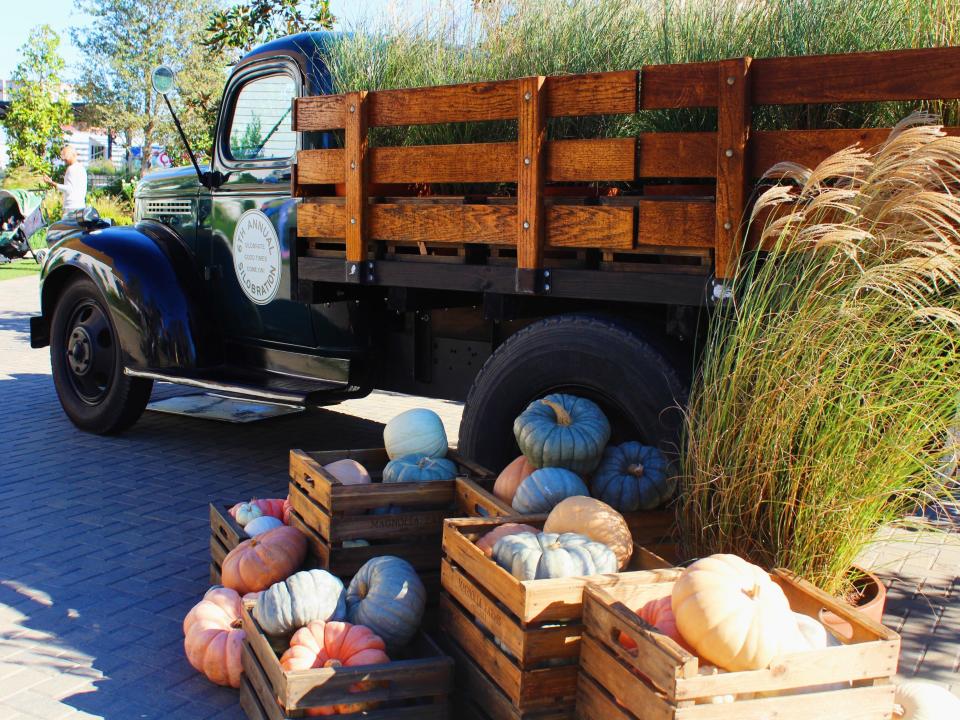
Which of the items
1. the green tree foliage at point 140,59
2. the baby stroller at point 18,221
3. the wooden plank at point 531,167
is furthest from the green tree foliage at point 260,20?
the green tree foliage at point 140,59

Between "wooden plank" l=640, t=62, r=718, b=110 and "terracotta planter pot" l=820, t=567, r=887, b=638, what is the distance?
5.71 ft

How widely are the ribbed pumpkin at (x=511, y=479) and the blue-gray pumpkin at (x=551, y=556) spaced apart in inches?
29.8

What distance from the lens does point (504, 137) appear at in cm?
450

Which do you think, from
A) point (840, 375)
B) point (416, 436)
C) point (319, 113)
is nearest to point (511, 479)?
point (416, 436)

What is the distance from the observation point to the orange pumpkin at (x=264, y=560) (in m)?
3.66

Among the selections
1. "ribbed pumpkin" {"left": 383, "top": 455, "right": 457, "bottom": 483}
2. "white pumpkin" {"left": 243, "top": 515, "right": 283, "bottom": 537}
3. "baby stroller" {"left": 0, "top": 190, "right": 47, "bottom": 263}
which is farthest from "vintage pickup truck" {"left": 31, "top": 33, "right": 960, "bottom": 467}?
"baby stroller" {"left": 0, "top": 190, "right": 47, "bottom": 263}

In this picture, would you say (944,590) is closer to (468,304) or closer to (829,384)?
(829,384)

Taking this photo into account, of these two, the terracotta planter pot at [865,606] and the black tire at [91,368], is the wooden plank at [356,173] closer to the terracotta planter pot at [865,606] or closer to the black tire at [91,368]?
the black tire at [91,368]

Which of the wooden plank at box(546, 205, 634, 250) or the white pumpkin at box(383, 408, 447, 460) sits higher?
the wooden plank at box(546, 205, 634, 250)

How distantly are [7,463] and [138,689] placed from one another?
3335 mm

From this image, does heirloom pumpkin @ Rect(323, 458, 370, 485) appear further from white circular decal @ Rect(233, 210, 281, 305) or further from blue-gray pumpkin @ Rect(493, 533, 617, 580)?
white circular decal @ Rect(233, 210, 281, 305)

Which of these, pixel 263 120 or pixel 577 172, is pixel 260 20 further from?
pixel 577 172

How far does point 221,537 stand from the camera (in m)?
4.15

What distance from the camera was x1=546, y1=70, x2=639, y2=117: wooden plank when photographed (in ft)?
12.1
